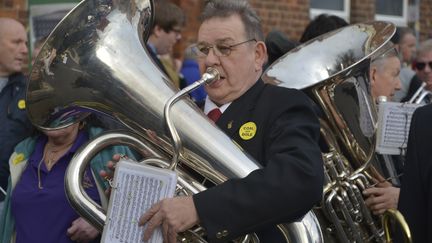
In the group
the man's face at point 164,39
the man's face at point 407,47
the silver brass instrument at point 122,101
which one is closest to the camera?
the silver brass instrument at point 122,101

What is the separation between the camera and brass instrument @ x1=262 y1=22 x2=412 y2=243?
4113 millimetres

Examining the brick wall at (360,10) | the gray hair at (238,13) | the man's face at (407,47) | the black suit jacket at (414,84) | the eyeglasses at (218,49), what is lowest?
the brick wall at (360,10)

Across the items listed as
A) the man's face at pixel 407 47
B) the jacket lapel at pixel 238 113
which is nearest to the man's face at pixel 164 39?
the man's face at pixel 407 47

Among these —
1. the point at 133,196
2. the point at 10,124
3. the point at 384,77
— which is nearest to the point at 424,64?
the point at 384,77

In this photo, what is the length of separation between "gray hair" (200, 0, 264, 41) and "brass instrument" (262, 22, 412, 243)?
83 centimetres

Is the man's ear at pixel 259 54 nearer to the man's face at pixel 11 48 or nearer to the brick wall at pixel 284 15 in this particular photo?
the man's face at pixel 11 48

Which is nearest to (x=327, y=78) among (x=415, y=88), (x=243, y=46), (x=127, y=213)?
(x=243, y=46)

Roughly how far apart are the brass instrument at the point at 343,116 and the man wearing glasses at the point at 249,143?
897 millimetres

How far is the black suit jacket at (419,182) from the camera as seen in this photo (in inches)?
117

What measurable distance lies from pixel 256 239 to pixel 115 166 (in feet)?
1.66

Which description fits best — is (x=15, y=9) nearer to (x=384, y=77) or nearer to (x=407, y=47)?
(x=384, y=77)

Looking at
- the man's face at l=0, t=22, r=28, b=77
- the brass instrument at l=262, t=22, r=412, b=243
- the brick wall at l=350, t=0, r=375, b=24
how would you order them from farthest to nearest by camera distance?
the brick wall at l=350, t=0, r=375, b=24 < the man's face at l=0, t=22, r=28, b=77 < the brass instrument at l=262, t=22, r=412, b=243

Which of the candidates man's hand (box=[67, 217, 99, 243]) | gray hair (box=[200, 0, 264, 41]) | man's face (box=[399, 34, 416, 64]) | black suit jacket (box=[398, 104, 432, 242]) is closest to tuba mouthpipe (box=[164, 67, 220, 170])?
gray hair (box=[200, 0, 264, 41])

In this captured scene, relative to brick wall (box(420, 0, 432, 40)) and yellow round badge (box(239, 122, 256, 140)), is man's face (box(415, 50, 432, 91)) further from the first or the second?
brick wall (box(420, 0, 432, 40))
